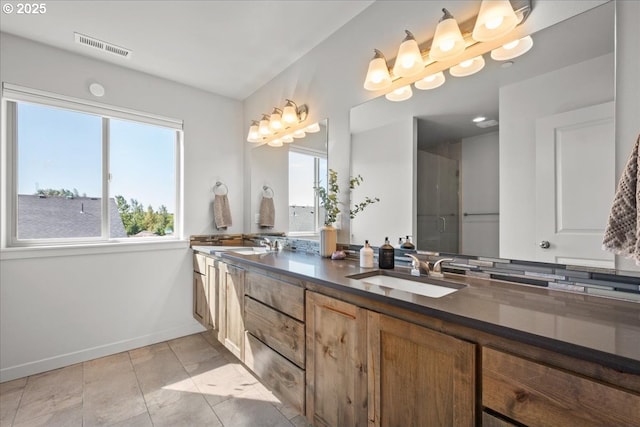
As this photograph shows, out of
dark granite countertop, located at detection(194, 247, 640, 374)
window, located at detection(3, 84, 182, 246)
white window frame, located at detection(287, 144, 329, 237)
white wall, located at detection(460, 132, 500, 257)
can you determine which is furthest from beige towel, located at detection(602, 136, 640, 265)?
window, located at detection(3, 84, 182, 246)

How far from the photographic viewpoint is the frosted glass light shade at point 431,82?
1549 mm

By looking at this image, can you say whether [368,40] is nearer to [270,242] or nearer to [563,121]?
A: [563,121]

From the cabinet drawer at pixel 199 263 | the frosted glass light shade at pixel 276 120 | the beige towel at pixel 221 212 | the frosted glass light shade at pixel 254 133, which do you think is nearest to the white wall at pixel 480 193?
the frosted glass light shade at pixel 276 120

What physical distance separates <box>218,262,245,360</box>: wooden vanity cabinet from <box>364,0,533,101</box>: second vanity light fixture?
61.1 inches

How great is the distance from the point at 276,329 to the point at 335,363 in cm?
49

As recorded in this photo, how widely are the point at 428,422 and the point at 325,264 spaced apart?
3.14 ft

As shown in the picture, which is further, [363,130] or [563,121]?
[363,130]

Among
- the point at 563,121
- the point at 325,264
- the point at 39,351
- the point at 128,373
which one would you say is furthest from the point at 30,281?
the point at 563,121

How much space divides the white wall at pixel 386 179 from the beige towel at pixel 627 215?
858 mm

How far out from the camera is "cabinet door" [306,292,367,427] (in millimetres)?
1169

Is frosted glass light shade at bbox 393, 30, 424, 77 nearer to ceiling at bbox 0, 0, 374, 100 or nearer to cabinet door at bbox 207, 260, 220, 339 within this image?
ceiling at bbox 0, 0, 374, 100

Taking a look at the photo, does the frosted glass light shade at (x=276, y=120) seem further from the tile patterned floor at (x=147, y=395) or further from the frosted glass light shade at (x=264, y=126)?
the tile patterned floor at (x=147, y=395)

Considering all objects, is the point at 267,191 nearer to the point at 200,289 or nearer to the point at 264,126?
the point at 264,126

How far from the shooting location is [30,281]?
7.31 feet
